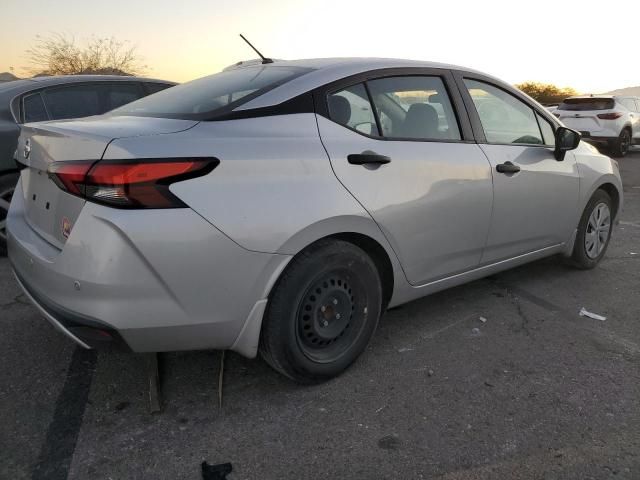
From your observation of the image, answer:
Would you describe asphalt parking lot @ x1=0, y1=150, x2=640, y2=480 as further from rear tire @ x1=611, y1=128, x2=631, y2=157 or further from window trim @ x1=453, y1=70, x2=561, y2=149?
rear tire @ x1=611, y1=128, x2=631, y2=157

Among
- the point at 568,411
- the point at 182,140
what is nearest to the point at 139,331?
the point at 182,140

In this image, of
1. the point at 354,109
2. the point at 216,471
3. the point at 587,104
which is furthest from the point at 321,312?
the point at 587,104

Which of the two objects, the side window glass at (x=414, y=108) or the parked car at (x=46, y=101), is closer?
the side window glass at (x=414, y=108)

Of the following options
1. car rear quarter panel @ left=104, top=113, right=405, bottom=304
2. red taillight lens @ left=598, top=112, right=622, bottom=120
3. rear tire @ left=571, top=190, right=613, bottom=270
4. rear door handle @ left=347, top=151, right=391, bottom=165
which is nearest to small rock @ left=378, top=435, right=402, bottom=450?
car rear quarter panel @ left=104, top=113, right=405, bottom=304

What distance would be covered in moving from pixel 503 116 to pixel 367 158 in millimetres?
1447

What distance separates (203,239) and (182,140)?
1.35ft

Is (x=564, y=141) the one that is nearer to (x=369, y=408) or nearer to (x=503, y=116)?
(x=503, y=116)

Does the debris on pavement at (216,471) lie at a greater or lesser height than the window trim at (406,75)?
lesser

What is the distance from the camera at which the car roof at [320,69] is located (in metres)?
2.60

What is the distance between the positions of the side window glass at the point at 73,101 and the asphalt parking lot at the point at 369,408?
6.74 feet

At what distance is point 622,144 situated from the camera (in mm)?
14273

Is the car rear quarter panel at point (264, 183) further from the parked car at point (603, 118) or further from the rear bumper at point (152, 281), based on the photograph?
the parked car at point (603, 118)

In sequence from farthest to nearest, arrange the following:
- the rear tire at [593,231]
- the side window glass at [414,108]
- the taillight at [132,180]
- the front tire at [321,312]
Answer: the rear tire at [593,231]
the side window glass at [414,108]
the front tire at [321,312]
the taillight at [132,180]

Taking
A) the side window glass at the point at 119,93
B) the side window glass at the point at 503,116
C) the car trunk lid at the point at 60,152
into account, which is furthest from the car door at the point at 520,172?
the side window glass at the point at 119,93
